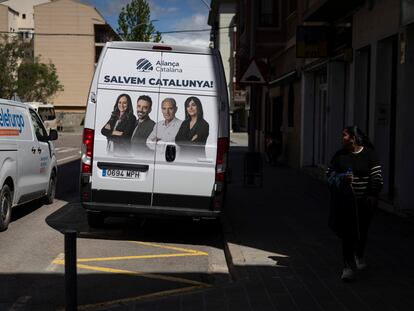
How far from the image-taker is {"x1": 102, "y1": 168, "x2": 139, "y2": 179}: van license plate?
8.12 metres

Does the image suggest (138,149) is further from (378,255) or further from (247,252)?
(378,255)

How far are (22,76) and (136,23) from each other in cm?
1223

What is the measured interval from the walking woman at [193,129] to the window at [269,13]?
17.3 meters

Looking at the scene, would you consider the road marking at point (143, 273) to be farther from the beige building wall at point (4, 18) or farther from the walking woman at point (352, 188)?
the beige building wall at point (4, 18)

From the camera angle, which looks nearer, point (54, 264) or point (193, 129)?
point (54, 264)

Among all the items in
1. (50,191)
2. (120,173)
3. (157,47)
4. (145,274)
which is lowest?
(145,274)

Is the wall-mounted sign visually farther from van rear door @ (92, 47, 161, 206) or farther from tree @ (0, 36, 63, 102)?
tree @ (0, 36, 63, 102)

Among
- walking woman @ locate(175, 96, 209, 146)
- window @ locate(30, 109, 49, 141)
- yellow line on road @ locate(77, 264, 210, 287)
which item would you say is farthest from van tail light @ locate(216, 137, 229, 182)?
window @ locate(30, 109, 49, 141)

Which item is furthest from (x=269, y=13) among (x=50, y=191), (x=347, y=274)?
(x=347, y=274)

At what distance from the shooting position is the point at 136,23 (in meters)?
56.9

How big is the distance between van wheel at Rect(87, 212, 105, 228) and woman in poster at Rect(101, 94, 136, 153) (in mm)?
1143

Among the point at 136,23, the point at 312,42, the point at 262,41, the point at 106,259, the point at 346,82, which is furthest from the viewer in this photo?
the point at 136,23

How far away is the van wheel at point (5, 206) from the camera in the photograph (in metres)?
8.89

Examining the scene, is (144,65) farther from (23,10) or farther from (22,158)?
(23,10)
